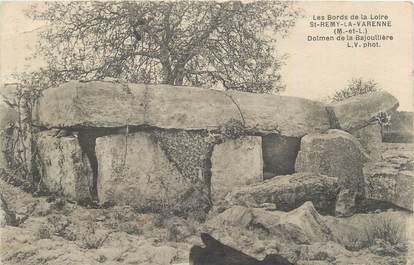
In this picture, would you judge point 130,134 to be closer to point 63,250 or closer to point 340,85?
point 63,250

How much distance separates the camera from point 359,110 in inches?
236

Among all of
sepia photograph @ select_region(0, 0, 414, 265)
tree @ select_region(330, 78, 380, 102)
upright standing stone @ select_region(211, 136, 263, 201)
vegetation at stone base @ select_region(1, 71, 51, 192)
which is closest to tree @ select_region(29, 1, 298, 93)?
sepia photograph @ select_region(0, 0, 414, 265)

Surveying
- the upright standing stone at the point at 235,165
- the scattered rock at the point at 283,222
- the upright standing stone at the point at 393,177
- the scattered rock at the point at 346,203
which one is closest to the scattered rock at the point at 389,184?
the upright standing stone at the point at 393,177

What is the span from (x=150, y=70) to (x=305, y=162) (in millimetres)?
1905

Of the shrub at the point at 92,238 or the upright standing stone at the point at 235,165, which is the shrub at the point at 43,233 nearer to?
the shrub at the point at 92,238

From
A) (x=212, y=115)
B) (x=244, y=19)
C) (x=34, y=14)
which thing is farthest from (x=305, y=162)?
(x=34, y=14)

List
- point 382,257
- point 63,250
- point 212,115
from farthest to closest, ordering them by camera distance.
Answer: point 212,115
point 382,257
point 63,250

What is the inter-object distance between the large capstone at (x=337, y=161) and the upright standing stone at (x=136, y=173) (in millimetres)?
1281

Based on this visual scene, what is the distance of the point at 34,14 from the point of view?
18.7ft

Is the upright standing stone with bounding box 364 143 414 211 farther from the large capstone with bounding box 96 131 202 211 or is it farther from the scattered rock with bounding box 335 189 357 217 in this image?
the large capstone with bounding box 96 131 202 211

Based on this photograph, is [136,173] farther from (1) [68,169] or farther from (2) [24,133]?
(2) [24,133]

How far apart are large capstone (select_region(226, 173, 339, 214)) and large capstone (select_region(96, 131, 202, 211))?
0.59m

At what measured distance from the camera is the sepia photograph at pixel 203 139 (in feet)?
16.6

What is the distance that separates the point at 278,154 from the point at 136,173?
4.59 feet
